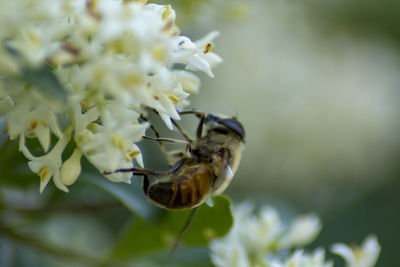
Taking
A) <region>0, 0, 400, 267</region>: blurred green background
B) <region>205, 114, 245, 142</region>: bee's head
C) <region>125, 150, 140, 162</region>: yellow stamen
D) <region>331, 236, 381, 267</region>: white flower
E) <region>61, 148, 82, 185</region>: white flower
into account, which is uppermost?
<region>0, 0, 400, 267</region>: blurred green background

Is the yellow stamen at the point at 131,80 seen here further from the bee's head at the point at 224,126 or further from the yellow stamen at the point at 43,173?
the bee's head at the point at 224,126

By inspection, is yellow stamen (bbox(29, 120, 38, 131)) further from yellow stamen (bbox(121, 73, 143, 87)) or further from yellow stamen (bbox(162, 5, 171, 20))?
yellow stamen (bbox(162, 5, 171, 20))

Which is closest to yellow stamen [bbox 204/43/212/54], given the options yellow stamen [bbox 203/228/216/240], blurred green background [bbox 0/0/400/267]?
yellow stamen [bbox 203/228/216/240]

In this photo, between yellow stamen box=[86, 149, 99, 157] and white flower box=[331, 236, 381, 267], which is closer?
yellow stamen box=[86, 149, 99, 157]

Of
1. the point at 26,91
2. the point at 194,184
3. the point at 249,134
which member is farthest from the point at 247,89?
the point at 26,91

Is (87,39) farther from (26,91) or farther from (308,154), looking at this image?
(308,154)

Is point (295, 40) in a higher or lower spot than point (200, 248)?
higher

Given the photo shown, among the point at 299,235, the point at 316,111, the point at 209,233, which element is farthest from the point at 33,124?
the point at 316,111

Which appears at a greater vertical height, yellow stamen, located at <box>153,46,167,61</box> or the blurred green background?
the blurred green background
